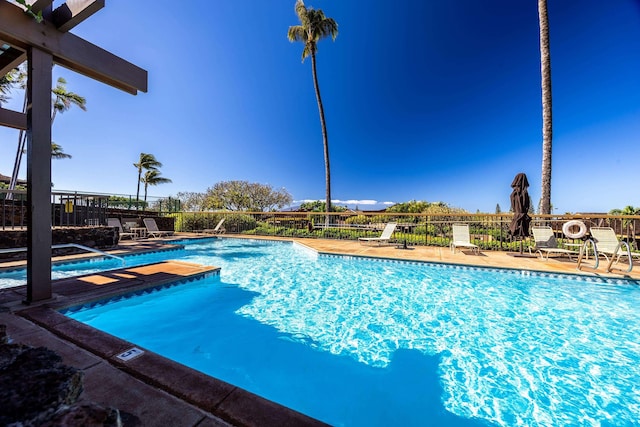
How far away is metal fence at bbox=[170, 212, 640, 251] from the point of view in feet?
22.7

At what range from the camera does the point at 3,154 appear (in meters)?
15.9

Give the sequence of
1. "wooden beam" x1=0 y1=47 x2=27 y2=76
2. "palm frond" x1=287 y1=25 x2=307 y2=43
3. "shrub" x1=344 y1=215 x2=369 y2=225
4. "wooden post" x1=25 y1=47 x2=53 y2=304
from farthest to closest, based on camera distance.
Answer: "palm frond" x1=287 y1=25 x2=307 y2=43
"shrub" x1=344 y1=215 x2=369 y2=225
"wooden beam" x1=0 y1=47 x2=27 y2=76
"wooden post" x1=25 y1=47 x2=53 y2=304

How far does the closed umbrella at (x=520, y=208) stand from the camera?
6.24m

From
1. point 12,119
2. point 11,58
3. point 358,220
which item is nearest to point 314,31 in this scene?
point 358,220

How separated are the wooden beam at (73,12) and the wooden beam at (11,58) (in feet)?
2.42

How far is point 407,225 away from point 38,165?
28.3ft

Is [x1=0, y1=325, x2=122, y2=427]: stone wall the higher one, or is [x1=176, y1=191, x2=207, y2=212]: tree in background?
[x1=176, y1=191, x2=207, y2=212]: tree in background

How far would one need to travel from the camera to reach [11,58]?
278 centimetres

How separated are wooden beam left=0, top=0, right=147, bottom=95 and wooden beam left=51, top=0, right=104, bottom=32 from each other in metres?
0.10

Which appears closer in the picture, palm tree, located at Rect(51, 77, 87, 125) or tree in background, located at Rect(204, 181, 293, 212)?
palm tree, located at Rect(51, 77, 87, 125)

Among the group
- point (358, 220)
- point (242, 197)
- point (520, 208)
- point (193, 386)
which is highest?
point (242, 197)

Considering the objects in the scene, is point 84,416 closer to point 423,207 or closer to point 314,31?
point 314,31

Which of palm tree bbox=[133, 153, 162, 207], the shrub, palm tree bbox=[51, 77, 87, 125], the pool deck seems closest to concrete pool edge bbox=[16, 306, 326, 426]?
the pool deck

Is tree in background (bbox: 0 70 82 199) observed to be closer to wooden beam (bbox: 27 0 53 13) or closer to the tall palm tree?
wooden beam (bbox: 27 0 53 13)
